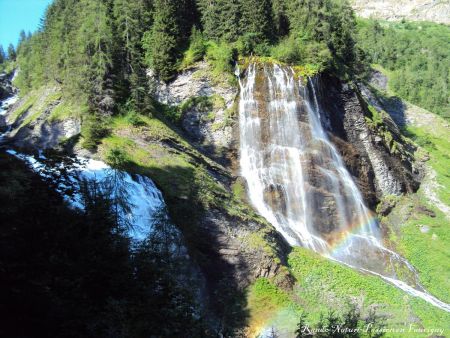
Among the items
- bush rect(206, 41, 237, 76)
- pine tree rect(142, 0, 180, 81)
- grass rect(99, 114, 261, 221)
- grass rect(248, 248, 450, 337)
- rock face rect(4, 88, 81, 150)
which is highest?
pine tree rect(142, 0, 180, 81)

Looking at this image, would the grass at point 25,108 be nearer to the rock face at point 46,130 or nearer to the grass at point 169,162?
the rock face at point 46,130

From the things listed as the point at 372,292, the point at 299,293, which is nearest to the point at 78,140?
the point at 299,293

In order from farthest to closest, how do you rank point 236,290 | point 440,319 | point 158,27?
point 158,27
point 440,319
point 236,290

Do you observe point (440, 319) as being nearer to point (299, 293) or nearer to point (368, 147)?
point (299, 293)

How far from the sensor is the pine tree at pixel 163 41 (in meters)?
34.2

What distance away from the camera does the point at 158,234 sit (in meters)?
→ 9.40

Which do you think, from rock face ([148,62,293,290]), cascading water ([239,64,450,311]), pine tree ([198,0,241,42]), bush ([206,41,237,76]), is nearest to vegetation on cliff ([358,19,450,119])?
pine tree ([198,0,241,42])

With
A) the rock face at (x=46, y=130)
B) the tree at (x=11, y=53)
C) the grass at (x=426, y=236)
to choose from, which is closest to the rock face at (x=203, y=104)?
the rock face at (x=46, y=130)

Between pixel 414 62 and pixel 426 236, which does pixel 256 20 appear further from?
pixel 414 62

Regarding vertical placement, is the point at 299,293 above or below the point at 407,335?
above

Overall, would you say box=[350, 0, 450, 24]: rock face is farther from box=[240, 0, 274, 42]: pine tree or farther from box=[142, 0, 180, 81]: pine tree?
box=[142, 0, 180, 81]: pine tree

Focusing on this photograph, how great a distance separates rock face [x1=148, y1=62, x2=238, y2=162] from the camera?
3180 centimetres

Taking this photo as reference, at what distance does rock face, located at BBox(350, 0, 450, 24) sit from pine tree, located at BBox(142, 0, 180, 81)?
472ft

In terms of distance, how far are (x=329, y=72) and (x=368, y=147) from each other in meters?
7.05
